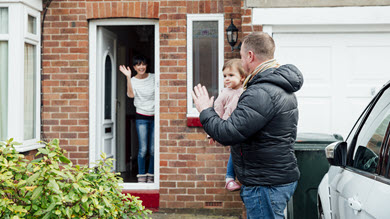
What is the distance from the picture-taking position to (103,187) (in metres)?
3.62

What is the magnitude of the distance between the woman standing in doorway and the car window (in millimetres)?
4474

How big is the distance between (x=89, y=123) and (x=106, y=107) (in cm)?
59

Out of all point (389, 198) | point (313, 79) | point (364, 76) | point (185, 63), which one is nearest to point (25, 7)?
point (185, 63)

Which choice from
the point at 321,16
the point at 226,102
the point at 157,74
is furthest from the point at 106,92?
the point at 321,16

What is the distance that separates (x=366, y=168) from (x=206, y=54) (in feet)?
14.0

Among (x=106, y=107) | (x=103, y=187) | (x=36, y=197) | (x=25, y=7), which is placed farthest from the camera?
(x=106, y=107)

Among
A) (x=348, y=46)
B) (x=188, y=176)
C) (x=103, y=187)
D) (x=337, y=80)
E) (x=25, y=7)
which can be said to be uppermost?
(x=25, y=7)

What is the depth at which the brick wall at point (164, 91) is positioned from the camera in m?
7.02

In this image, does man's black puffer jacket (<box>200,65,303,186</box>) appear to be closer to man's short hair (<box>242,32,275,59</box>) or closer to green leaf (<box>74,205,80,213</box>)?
man's short hair (<box>242,32,275,59</box>)

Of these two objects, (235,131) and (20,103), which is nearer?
(235,131)

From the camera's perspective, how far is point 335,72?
6.76 meters

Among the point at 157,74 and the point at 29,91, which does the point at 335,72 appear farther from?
the point at 29,91

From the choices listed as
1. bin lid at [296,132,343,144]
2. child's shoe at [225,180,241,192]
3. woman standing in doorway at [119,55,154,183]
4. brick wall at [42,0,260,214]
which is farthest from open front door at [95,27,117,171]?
bin lid at [296,132,343,144]

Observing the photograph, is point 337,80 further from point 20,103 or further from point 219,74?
point 20,103
